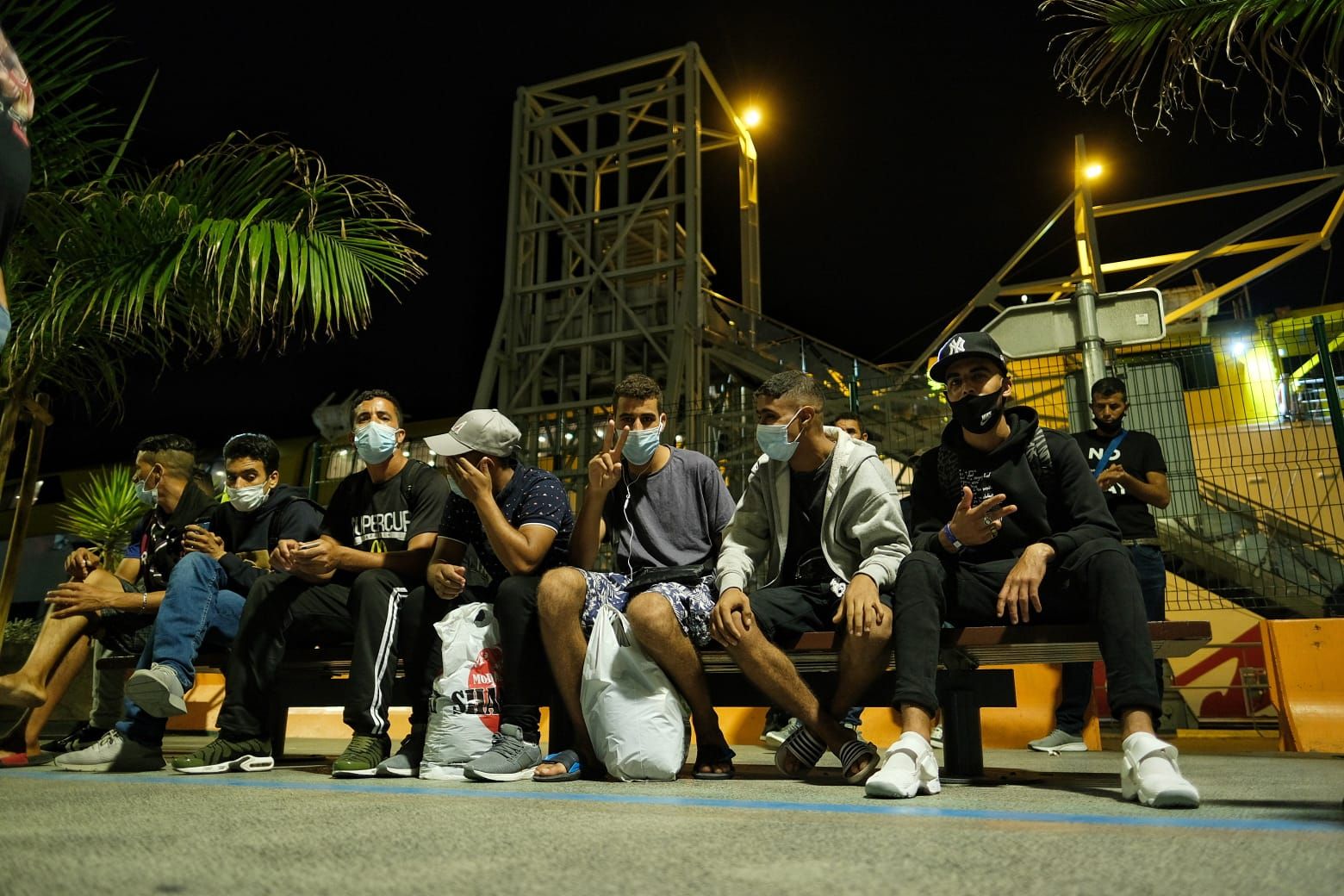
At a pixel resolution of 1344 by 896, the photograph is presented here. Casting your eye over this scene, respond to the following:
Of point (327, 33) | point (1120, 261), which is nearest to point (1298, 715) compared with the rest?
point (1120, 261)

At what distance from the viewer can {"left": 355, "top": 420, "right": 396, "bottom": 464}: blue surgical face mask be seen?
397cm

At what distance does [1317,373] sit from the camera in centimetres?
601

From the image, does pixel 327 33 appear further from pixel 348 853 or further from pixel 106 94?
pixel 348 853

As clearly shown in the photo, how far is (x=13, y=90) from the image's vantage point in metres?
1.62

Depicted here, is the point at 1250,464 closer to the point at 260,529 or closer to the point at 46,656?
the point at 260,529

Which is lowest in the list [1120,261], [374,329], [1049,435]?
[1049,435]

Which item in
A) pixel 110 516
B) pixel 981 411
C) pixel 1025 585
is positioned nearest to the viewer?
pixel 1025 585

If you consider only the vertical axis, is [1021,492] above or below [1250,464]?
below

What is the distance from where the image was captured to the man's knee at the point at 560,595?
3104 millimetres

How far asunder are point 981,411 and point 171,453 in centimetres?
410

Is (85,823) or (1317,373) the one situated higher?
(1317,373)

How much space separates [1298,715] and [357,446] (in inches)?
204

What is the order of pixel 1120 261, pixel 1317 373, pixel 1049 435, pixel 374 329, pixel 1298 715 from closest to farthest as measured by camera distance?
pixel 1049 435, pixel 1298 715, pixel 1317 373, pixel 1120 261, pixel 374 329

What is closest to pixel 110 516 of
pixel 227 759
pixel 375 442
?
pixel 375 442
